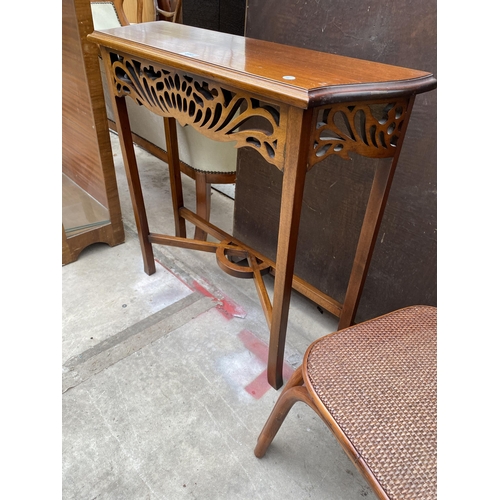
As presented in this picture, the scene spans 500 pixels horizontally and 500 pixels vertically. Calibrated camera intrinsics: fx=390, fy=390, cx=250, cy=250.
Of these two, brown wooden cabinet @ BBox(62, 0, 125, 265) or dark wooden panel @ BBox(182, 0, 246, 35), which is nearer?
brown wooden cabinet @ BBox(62, 0, 125, 265)

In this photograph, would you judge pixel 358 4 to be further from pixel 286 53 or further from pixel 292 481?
pixel 292 481

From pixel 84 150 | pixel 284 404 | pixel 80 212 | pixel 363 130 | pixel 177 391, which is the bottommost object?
pixel 177 391

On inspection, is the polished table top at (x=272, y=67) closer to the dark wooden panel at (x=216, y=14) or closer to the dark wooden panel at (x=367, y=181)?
the dark wooden panel at (x=367, y=181)

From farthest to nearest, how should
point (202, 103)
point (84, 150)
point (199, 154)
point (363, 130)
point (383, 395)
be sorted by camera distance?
point (84, 150) < point (199, 154) < point (202, 103) < point (363, 130) < point (383, 395)

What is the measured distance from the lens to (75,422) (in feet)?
3.78

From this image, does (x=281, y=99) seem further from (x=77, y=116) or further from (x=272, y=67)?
(x=77, y=116)

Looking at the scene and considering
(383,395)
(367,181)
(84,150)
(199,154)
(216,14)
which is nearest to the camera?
(383,395)

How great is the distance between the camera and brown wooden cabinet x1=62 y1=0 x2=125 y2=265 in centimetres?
150

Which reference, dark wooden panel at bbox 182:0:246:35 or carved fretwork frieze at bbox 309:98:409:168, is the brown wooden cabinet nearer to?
carved fretwork frieze at bbox 309:98:409:168

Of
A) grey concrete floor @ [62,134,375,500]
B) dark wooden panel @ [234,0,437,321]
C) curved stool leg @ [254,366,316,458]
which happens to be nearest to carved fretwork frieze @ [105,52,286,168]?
dark wooden panel @ [234,0,437,321]

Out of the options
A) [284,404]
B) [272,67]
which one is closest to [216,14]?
[272,67]

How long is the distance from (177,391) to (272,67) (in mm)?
988

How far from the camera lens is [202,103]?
98cm

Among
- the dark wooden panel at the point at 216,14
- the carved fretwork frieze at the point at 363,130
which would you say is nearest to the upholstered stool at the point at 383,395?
the carved fretwork frieze at the point at 363,130
